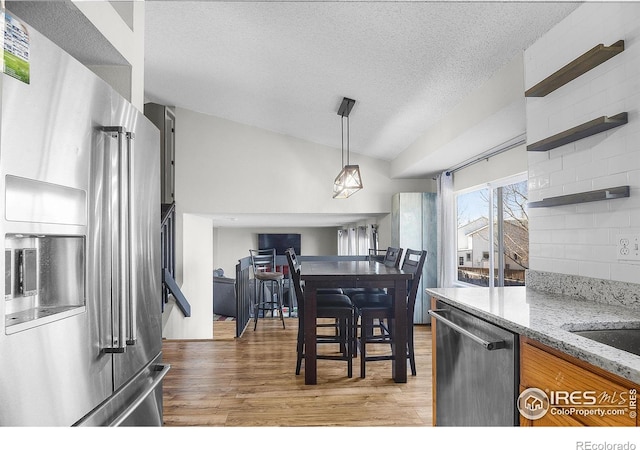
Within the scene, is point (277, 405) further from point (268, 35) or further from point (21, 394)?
point (268, 35)

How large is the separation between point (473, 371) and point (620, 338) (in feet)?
1.70

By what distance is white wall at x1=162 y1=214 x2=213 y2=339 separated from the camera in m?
5.36

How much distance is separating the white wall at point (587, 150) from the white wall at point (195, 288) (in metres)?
4.42

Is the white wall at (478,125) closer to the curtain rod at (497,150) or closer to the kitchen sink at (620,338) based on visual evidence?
the curtain rod at (497,150)

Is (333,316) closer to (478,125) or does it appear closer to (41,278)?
(478,125)

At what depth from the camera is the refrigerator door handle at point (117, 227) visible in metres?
1.40

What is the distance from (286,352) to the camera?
13.5 feet

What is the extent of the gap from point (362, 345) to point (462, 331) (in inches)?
71.7

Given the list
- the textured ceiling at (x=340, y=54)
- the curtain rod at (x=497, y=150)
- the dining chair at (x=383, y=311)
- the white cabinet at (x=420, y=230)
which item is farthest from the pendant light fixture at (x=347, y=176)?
the white cabinet at (x=420, y=230)

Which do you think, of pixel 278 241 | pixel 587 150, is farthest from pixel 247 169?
pixel 278 241

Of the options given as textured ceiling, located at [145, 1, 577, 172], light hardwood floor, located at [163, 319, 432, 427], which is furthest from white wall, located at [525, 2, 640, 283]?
light hardwood floor, located at [163, 319, 432, 427]

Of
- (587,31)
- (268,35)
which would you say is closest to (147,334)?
(268,35)

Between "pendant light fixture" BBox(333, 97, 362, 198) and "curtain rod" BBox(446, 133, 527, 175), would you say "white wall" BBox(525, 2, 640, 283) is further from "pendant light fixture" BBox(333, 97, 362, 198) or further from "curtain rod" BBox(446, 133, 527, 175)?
"pendant light fixture" BBox(333, 97, 362, 198)

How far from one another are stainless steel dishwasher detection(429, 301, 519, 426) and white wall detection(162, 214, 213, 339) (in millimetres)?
4170
